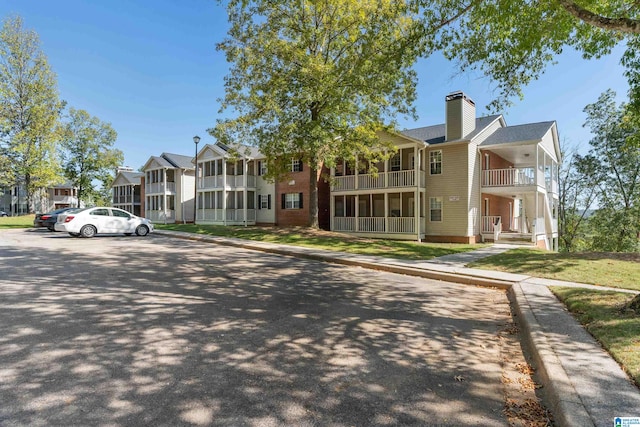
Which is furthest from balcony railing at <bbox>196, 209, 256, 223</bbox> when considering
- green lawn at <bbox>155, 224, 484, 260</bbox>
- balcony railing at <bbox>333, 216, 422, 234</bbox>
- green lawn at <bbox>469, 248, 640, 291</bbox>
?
green lawn at <bbox>469, 248, 640, 291</bbox>

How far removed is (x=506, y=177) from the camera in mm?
20594

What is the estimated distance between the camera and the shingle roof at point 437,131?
845 inches

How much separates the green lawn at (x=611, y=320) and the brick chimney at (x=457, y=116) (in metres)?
14.9

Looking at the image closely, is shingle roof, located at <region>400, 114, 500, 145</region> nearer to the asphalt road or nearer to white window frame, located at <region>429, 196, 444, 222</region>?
white window frame, located at <region>429, 196, 444, 222</region>

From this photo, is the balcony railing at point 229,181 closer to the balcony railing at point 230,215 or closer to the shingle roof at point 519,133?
the balcony railing at point 230,215

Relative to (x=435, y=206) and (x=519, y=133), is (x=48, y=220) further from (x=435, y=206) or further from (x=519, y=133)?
(x=519, y=133)

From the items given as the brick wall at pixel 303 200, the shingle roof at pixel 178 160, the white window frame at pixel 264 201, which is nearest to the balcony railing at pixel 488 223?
the brick wall at pixel 303 200

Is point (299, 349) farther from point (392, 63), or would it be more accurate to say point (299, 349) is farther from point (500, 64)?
point (500, 64)

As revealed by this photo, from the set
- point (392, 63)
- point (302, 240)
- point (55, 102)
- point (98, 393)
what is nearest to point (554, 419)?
point (98, 393)

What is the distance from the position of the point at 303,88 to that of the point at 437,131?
1061 cm

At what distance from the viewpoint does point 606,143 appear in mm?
31312

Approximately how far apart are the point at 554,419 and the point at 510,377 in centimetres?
87

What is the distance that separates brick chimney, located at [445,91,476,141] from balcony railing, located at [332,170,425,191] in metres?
3.03

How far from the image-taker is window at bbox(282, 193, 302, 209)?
27125 mm
